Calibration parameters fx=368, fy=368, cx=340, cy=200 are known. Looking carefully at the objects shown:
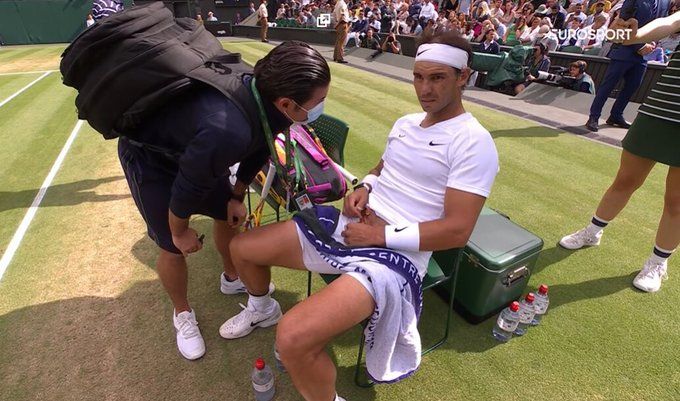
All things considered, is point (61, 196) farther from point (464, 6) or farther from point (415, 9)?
point (415, 9)

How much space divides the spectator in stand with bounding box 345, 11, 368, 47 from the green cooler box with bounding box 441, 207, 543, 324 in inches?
684

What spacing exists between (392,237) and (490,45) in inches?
453

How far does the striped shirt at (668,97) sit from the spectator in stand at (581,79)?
7.31 m

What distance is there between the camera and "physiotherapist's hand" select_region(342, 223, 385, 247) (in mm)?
2043

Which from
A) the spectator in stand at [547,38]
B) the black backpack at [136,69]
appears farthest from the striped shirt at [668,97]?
the spectator in stand at [547,38]

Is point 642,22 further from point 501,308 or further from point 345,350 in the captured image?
point 345,350

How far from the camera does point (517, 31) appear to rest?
40.5ft

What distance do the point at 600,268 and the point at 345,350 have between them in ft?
8.19

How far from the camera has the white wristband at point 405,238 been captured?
1.99 m

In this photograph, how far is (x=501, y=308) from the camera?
2.83 m

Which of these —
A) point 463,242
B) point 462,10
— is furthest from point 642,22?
point 462,10

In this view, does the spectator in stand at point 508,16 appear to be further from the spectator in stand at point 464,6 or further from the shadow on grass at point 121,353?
the shadow on grass at point 121,353

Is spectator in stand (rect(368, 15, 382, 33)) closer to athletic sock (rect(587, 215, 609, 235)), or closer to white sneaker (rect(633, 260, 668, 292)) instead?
athletic sock (rect(587, 215, 609, 235))

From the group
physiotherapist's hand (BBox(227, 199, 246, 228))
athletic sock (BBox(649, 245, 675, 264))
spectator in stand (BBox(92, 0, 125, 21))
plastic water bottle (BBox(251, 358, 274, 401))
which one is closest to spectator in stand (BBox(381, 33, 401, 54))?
spectator in stand (BBox(92, 0, 125, 21))
